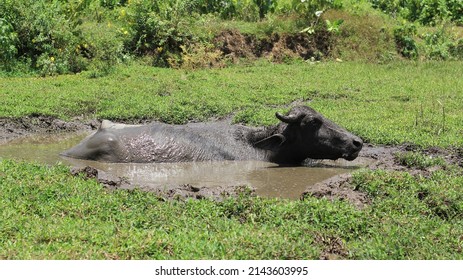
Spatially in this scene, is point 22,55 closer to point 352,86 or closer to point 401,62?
point 352,86

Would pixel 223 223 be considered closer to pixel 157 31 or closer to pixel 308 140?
pixel 308 140

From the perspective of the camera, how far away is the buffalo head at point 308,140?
862 centimetres

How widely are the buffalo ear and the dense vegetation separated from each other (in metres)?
1.42

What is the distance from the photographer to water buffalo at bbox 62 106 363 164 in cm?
867

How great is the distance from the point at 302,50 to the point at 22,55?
667 cm

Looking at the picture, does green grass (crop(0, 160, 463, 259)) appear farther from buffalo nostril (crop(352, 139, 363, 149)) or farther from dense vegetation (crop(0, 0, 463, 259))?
buffalo nostril (crop(352, 139, 363, 149))

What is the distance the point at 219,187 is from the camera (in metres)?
7.20

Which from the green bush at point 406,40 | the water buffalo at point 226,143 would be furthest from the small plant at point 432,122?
the green bush at point 406,40

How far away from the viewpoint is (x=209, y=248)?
16.6 feet

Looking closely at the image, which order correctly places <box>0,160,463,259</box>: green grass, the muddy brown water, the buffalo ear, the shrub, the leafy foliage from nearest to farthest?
<box>0,160,463,259</box>: green grass → the muddy brown water → the buffalo ear → the shrub → the leafy foliage

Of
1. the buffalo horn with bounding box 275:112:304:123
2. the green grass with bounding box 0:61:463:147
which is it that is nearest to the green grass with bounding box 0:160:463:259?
the buffalo horn with bounding box 275:112:304:123

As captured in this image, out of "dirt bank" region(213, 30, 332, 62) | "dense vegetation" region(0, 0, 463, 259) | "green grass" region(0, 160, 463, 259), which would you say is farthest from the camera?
"dirt bank" region(213, 30, 332, 62)

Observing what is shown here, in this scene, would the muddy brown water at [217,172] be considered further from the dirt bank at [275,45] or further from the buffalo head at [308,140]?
the dirt bank at [275,45]
